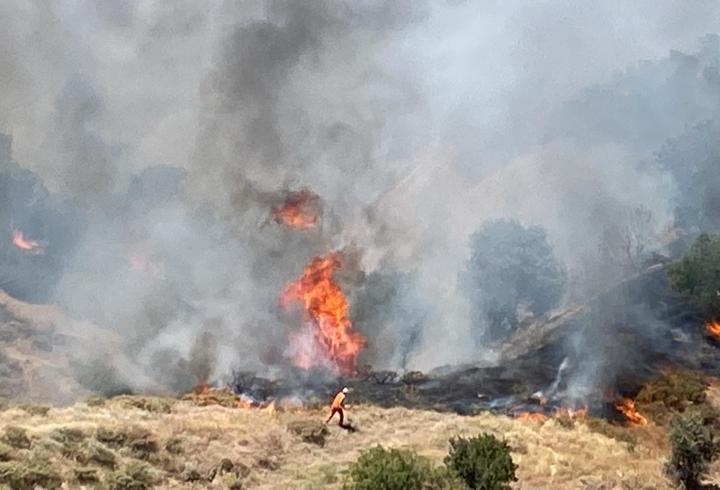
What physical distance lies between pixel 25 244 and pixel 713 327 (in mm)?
49267

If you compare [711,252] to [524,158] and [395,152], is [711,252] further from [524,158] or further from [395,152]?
[395,152]

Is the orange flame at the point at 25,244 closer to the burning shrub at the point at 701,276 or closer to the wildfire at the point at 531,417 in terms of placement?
the wildfire at the point at 531,417

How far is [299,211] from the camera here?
63.6m

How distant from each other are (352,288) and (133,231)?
770 inches

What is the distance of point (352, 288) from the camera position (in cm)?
5447

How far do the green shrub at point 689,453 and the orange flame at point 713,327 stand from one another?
21.3 m

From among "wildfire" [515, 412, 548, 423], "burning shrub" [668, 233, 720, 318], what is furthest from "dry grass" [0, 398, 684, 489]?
"burning shrub" [668, 233, 720, 318]

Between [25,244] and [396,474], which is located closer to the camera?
[396,474]

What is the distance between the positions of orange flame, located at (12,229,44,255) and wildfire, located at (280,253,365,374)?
19.7 m

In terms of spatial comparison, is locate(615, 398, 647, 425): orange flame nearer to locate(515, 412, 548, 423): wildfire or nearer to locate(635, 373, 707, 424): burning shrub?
locate(635, 373, 707, 424): burning shrub

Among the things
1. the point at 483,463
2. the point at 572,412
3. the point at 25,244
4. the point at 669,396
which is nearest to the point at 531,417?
the point at 572,412

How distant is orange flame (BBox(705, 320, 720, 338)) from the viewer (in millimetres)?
42594

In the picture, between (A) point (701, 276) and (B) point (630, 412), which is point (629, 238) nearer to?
(A) point (701, 276)

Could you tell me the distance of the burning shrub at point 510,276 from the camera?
49.5 metres
